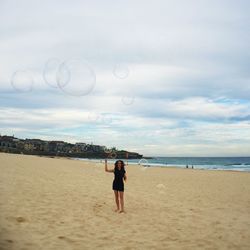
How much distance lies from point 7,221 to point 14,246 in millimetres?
1809

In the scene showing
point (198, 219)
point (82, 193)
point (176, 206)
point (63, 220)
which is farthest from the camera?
point (82, 193)

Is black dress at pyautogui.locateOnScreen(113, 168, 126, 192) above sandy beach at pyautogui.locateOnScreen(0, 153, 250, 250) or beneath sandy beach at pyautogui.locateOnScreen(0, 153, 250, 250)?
above

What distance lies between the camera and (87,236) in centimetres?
820

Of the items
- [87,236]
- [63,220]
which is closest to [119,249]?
[87,236]

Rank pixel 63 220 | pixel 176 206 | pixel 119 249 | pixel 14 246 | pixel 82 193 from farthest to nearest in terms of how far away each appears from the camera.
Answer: pixel 82 193 < pixel 176 206 < pixel 63 220 < pixel 119 249 < pixel 14 246

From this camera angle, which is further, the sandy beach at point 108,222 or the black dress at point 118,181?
the black dress at point 118,181

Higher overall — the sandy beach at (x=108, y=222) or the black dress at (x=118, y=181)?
the black dress at (x=118, y=181)

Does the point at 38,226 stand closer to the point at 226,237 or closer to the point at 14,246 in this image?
the point at 14,246

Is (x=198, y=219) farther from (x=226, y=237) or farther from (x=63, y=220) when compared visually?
(x=63, y=220)

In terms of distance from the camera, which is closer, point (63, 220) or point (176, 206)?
point (63, 220)

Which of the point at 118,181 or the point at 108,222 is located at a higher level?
the point at 118,181

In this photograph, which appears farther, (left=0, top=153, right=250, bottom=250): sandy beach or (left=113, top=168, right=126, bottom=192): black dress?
(left=113, top=168, right=126, bottom=192): black dress

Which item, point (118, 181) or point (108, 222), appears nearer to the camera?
point (108, 222)

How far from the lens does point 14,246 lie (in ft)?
22.2
